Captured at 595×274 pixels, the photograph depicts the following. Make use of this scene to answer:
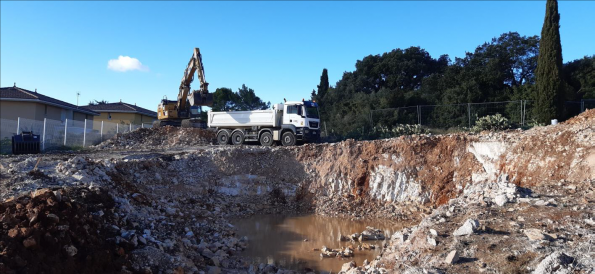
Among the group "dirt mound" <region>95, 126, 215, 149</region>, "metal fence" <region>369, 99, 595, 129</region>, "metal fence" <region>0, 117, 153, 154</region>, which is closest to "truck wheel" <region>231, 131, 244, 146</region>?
"dirt mound" <region>95, 126, 215, 149</region>

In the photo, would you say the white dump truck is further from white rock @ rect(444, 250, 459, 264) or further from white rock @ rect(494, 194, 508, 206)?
white rock @ rect(444, 250, 459, 264)

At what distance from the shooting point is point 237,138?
816 inches

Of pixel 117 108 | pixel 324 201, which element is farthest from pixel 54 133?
pixel 117 108

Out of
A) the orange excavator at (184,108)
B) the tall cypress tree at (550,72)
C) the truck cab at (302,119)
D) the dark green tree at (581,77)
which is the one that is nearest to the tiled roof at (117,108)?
the orange excavator at (184,108)

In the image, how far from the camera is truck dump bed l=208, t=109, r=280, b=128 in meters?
19.5

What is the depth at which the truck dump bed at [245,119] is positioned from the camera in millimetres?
19500

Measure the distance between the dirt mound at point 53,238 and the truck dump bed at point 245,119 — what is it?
1215cm

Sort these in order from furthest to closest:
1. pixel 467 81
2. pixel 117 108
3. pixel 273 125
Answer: pixel 117 108 → pixel 467 81 → pixel 273 125

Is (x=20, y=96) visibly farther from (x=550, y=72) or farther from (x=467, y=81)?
(x=550, y=72)

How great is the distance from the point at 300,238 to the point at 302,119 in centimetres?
811

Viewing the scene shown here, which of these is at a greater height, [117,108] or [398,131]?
[117,108]

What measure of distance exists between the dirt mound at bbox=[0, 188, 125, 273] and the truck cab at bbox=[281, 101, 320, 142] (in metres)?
11.6

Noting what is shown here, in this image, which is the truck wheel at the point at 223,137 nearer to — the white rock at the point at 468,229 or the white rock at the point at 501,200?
the white rock at the point at 501,200

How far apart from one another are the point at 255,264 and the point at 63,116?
26.3 m
